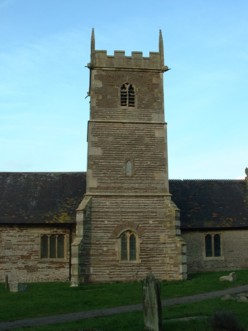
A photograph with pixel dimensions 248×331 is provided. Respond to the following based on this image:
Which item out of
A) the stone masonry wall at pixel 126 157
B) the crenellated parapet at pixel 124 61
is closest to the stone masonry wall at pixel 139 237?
the stone masonry wall at pixel 126 157

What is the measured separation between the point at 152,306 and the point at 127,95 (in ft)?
55.0

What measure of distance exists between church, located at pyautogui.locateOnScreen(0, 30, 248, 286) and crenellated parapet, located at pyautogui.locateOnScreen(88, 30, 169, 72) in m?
0.06

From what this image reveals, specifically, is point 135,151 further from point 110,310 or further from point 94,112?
point 110,310

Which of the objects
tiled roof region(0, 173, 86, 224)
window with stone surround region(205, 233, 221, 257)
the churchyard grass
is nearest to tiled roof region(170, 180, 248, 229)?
window with stone surround region(205, 233, 221, 257)

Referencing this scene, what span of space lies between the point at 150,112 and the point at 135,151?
268cm

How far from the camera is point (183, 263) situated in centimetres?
2411

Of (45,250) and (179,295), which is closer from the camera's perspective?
(179,295)

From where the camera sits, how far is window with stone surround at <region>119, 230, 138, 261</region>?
24.6 meters

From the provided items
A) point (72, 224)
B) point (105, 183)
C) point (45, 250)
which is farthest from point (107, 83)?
point (45, 250)

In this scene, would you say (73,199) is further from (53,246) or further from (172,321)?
(172,321)

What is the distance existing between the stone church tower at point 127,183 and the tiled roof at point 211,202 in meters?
4.66

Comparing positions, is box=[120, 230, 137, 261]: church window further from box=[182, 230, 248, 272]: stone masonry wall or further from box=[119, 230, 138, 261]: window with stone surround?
box=[182, 230, 248, 272]: stone masonry wall

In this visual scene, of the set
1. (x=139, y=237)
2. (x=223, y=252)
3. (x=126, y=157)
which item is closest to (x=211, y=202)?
(x=223, y=252)

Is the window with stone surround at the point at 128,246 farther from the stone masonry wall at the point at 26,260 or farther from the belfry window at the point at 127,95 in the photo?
the belfry window at the point at 127,95
